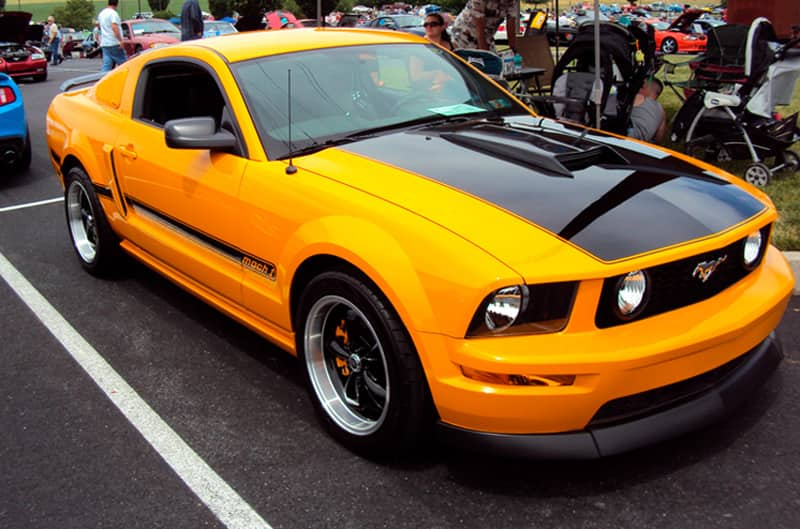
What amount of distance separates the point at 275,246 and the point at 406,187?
63 cm

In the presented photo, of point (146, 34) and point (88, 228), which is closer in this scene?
point (88, 228)

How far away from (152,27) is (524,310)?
75.4 feet

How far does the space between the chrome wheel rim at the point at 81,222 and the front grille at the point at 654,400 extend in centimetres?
370

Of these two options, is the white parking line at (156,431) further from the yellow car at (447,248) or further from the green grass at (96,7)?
the green grass at (96,7)

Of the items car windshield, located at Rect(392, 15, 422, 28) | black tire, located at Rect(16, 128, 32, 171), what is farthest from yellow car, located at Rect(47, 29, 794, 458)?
car windshield, located at Rect(392, 15, 422, 28)

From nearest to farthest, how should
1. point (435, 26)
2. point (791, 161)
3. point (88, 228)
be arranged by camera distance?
point (88, 228), point (791, 161), point (435, 26)

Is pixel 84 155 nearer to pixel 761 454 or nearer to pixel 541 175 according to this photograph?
pixel 541 175

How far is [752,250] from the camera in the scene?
297 centimetres

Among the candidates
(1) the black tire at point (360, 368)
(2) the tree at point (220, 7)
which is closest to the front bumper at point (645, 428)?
(1) the black tire at point (360, 368)

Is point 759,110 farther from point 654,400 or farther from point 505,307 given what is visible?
point 505,307

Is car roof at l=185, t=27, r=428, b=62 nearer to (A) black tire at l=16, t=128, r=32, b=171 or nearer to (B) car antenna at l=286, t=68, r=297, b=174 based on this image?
(B) car antenna at l=286, t=68, r=297, b=174

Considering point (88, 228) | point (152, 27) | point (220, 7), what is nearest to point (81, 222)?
point (88, 228)

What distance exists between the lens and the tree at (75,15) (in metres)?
68.7

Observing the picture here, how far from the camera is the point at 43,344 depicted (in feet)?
13.9
